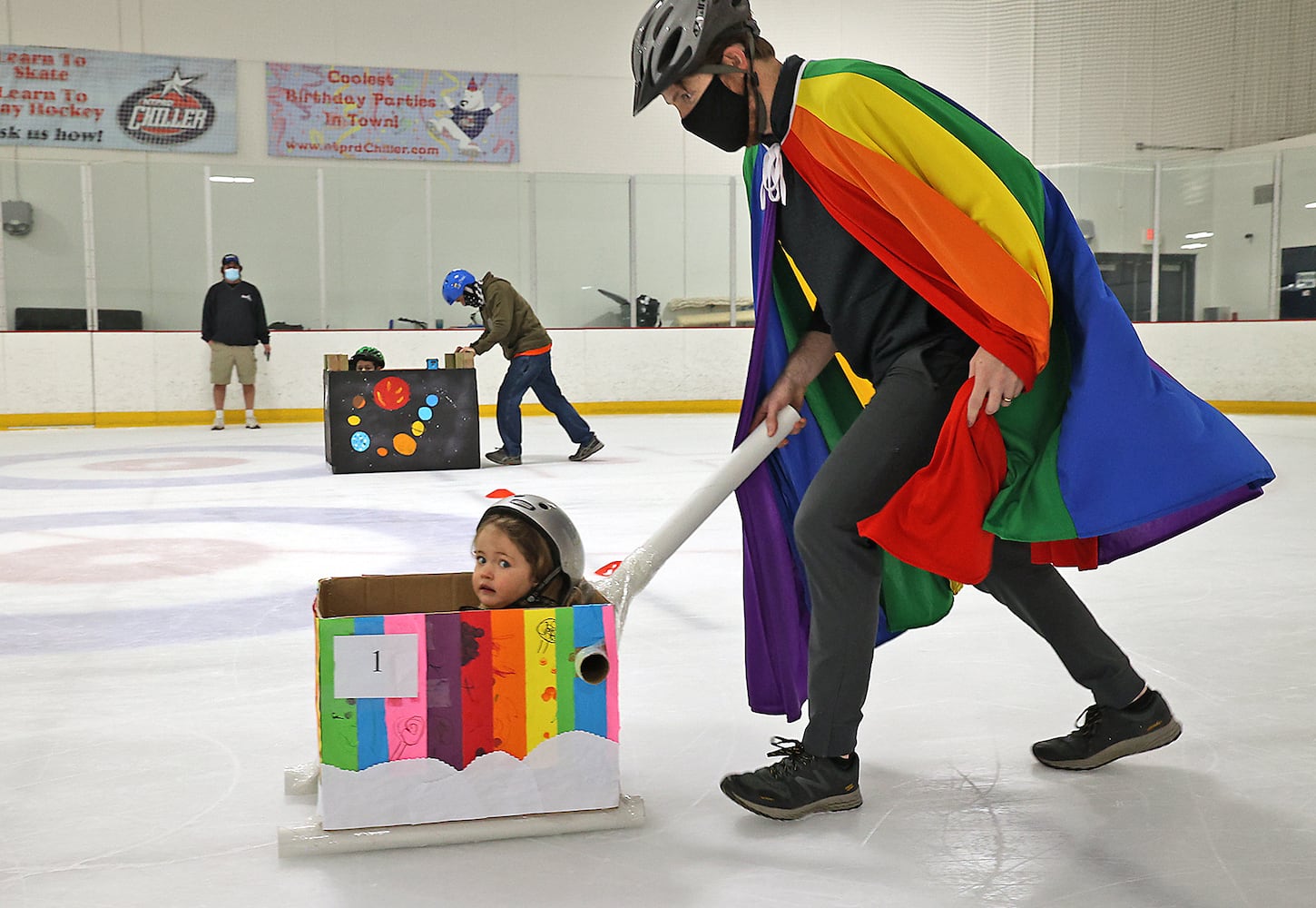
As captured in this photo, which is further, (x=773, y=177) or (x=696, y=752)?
(x=696, y=752)

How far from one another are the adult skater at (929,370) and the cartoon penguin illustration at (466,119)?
447 inches

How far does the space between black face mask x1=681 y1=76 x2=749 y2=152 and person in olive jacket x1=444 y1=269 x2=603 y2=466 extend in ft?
18.3

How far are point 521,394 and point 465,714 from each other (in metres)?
5.84

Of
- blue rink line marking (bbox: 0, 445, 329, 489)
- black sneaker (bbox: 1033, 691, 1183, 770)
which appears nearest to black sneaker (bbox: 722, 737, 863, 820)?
black sneaker (bbox: 1033, 691, 1183, 770)

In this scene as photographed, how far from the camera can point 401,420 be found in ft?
22.9

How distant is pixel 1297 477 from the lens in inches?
247

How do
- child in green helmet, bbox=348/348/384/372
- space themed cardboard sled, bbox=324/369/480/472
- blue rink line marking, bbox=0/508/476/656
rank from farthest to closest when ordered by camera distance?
child in green helmet, bbox=348/348/384/372 < space themed cardboard sled, bbox=324/369/480/472 < blue rink line marking, bbox=0/508/476/656

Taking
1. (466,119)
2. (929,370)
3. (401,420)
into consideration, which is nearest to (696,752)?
(929,370)

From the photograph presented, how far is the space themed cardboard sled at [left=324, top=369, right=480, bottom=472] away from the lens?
6809mm

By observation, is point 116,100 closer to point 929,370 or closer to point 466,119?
point 466,119

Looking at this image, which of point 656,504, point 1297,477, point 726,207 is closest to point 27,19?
point 726,207

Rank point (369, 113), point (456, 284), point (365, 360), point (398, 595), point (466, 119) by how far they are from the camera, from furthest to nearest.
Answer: point (466, 119) < point (369, 113) < point (456, 284) < point (365, 360) < point (398, 595)

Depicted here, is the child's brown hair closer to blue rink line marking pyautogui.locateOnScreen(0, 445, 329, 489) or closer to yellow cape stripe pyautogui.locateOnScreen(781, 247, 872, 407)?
yellow cape stripe pyautogui.locateOnScreen(781, 247, 872, 407)

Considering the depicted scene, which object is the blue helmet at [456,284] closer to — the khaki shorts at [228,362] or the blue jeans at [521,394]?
the blue jeans at [521,394]
